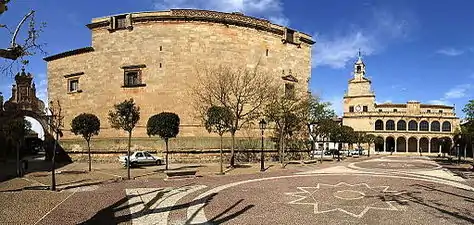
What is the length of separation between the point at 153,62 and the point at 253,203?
22.4m

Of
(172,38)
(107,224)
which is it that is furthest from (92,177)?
(172,38)

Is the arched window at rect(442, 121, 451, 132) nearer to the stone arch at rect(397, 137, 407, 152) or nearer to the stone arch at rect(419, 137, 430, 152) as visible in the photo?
the stone arch at rect(419, 137, 430, 152)

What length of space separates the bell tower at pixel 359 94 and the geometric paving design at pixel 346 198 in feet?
208

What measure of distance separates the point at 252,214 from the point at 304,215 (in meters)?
1.46

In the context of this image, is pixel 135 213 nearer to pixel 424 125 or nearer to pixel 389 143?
pixel 389 143

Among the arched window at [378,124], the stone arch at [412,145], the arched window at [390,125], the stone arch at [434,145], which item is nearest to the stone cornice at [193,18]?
the arched window at [378,124]

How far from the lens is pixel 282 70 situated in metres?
35.8

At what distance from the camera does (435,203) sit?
11.9 meters

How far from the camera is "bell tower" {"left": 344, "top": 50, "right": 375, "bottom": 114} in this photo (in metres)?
75.8

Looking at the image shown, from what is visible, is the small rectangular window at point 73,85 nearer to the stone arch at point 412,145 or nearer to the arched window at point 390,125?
the arched window at point 390,125

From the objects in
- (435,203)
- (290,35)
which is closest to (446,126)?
(290,35)

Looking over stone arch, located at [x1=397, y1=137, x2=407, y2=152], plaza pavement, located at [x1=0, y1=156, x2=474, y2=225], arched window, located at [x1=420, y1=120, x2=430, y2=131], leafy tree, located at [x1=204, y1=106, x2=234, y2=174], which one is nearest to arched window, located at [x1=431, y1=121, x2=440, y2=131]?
arched window, located at [x1=420, y1=120, x2=430, y2=131]

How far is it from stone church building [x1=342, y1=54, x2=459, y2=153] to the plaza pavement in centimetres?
5939

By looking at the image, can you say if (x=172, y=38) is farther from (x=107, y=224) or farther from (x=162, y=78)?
(x=107, y=224)
